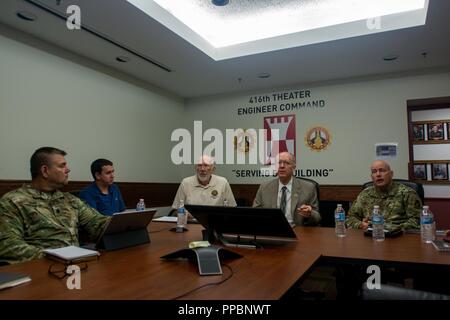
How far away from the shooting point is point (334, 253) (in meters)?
1.57

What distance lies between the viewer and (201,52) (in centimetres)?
373

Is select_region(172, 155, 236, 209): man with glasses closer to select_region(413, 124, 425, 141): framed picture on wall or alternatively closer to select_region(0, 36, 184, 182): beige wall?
select_region(0, 36, 184, 182): beige wall

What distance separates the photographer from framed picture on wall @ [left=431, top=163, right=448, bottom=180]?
509 cm

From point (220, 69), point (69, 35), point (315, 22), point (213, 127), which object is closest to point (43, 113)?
point (69, 35)

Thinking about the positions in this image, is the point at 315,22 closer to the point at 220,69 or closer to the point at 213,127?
the point at 220,69

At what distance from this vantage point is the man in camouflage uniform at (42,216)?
1526mm

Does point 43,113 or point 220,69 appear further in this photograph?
point 220,69

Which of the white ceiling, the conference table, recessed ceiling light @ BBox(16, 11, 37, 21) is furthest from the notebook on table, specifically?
recessed ceiling light @ BBox(16, 11, 37, 21)

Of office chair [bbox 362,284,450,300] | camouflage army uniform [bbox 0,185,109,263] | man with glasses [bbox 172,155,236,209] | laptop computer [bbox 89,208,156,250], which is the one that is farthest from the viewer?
man with glasses [bbox 172,155,236,209]

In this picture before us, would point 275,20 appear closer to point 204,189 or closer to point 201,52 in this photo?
point 201,52

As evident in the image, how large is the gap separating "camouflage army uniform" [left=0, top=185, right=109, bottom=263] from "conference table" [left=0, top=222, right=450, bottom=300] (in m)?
0.20

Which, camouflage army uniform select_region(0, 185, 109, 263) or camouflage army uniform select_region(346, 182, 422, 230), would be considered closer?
camouflage army uniform select_region(0, 185, 109, 263)

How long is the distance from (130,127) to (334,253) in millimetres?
3680

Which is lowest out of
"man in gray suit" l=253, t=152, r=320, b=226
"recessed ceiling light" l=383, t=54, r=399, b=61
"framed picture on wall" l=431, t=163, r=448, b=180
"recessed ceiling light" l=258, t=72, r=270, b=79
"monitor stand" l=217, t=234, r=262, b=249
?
"monitor stand" l=217, t=234, r=262, b=249
